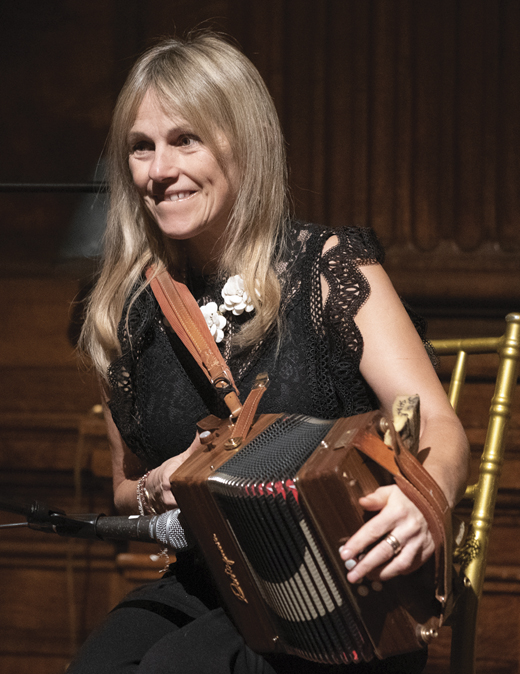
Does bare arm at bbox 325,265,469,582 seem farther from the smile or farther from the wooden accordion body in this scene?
the smile

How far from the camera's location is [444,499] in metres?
0.86

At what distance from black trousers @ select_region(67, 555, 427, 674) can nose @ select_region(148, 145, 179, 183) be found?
2.24 feet

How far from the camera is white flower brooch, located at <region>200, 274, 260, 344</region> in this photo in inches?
51.1

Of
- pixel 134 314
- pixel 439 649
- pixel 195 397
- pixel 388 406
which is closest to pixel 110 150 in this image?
pixel 134 314

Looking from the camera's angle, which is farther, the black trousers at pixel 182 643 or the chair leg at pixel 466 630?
the chair leg at pixel 466 630

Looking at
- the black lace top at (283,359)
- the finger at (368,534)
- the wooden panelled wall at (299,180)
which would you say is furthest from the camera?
the wooden panelled wall at (299,180)

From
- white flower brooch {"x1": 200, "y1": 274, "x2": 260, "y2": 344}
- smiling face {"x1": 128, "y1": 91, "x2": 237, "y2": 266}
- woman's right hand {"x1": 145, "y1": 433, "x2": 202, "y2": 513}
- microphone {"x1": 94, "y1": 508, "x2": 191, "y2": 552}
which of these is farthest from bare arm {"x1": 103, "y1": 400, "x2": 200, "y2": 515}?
smiling face {"x1": 128, "y1": 91, "x2": 237, "y2": 266}

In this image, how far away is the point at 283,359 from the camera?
1.26 metres

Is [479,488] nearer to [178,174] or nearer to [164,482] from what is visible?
[164,482]

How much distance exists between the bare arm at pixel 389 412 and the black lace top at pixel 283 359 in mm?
29

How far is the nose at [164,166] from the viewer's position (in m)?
1.24

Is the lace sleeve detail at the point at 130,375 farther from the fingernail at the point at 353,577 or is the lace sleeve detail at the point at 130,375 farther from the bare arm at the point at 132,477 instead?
the fingernail at the point at 353,577

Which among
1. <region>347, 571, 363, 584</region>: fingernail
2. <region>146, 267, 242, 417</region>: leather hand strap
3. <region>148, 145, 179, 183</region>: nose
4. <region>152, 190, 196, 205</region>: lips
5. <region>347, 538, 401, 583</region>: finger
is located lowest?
<region>347, 571, 363, 584</region>: fingernail

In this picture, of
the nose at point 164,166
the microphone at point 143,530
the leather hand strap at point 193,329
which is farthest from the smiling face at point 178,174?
the microphone at point 143,530
